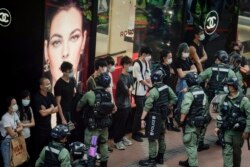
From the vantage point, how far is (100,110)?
9062 millimetres

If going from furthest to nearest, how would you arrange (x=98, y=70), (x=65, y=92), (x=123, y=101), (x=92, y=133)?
(x=123, y=101) → (x=98, y=70) → (x=65, y=92) → (x=92, y=133)

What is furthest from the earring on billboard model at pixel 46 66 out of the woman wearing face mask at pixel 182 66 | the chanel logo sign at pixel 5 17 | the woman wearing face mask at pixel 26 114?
the woman wearing face mask at pixel 182 66

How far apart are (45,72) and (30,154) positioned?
4.64ft

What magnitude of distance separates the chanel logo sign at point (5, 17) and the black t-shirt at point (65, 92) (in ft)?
4.22

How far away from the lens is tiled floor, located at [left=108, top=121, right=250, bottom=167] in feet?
34.0

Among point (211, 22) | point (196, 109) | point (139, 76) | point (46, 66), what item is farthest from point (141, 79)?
point (211, 22)

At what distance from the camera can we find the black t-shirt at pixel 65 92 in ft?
31.2

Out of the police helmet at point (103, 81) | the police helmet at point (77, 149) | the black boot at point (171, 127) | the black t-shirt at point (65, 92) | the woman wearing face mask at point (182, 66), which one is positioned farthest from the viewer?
the black boot at point (171, 127)

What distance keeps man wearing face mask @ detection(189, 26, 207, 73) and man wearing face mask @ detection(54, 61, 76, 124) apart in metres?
3.85

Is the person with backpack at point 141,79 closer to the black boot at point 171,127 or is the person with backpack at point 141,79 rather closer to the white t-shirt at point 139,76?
the white t-shirt at point 139,76

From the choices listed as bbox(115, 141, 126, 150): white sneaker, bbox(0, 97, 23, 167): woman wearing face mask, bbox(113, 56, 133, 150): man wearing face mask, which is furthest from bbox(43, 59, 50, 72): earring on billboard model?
bbox(115, 141, 126, 150): white sneaker

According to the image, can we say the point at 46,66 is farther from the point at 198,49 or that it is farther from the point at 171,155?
the point at 198,49

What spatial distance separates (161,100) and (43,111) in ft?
6.69

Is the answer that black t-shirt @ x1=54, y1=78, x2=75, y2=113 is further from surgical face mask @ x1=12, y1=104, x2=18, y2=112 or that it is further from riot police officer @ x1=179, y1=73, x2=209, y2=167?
riot police officer @ x1=179, y1=73, x2=209, y2=167
